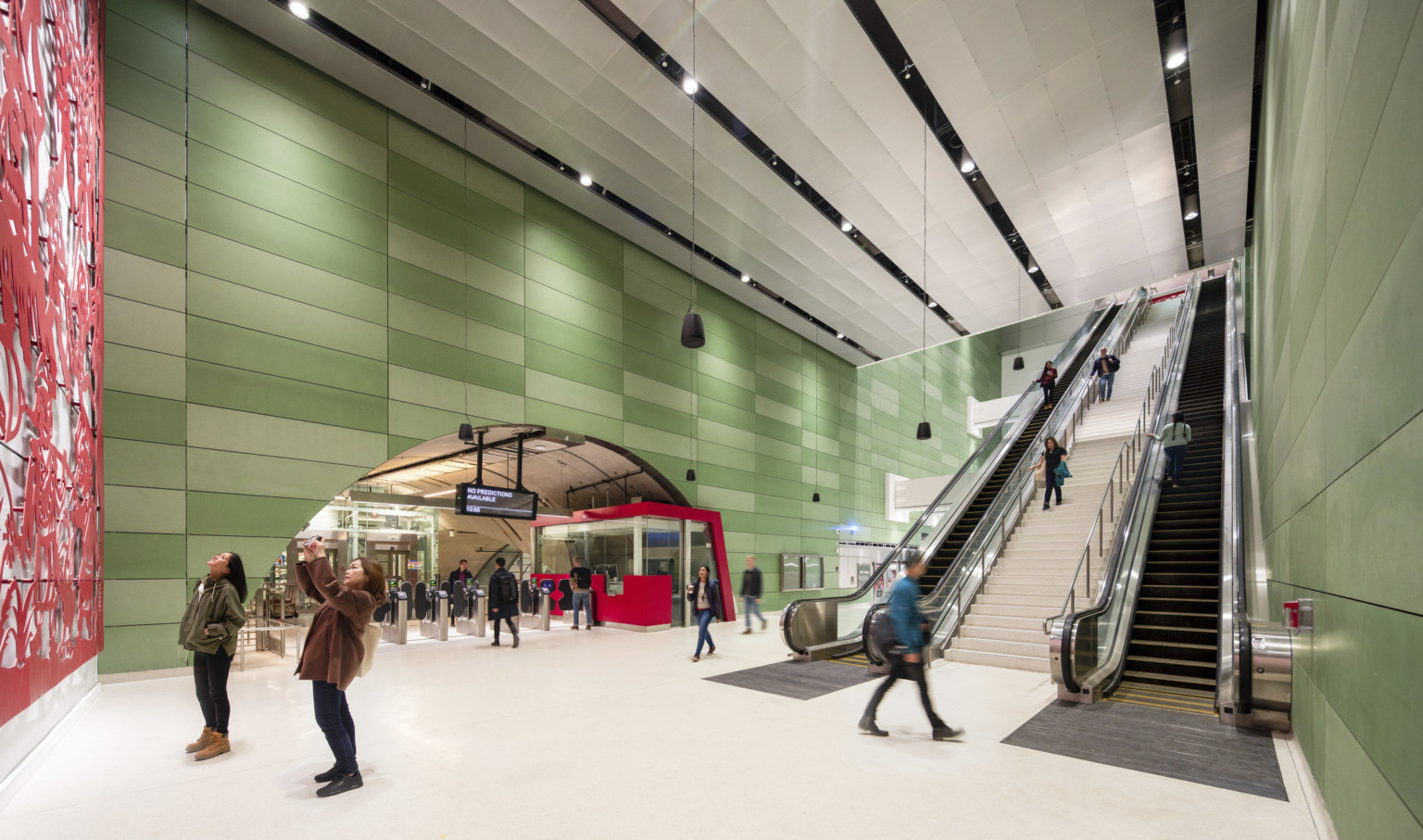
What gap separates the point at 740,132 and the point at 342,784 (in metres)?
10.3

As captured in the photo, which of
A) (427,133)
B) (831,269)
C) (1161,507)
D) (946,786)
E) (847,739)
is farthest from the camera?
(831,269)

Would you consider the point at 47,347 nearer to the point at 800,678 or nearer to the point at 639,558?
the point at 800,678

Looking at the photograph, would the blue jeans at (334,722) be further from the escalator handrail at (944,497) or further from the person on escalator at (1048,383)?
the person on escalator at (1048,383)

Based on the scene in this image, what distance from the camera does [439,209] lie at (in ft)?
35.8

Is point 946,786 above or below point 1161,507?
below

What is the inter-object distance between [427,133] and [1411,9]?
→ 1171 centimetres

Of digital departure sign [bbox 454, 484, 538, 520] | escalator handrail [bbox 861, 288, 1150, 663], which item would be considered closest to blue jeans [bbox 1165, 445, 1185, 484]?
escalator handrail [bbox 861, 288, 1150, 663]

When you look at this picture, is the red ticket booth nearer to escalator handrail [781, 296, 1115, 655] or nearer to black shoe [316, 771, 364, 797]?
escalator handrail [781, 296, 1115, 655]

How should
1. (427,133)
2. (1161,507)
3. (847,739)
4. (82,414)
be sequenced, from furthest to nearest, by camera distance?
(427,133) < (1161,507) < (82,414) < (847,739)

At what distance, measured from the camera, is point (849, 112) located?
33.9ft

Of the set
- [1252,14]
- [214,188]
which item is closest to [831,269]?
[1252,14]

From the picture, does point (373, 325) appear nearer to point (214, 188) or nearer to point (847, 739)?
point (214, 188)

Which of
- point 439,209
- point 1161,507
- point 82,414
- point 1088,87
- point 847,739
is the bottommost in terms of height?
point 847,739

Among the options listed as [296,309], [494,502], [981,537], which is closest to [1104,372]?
[981,537]
